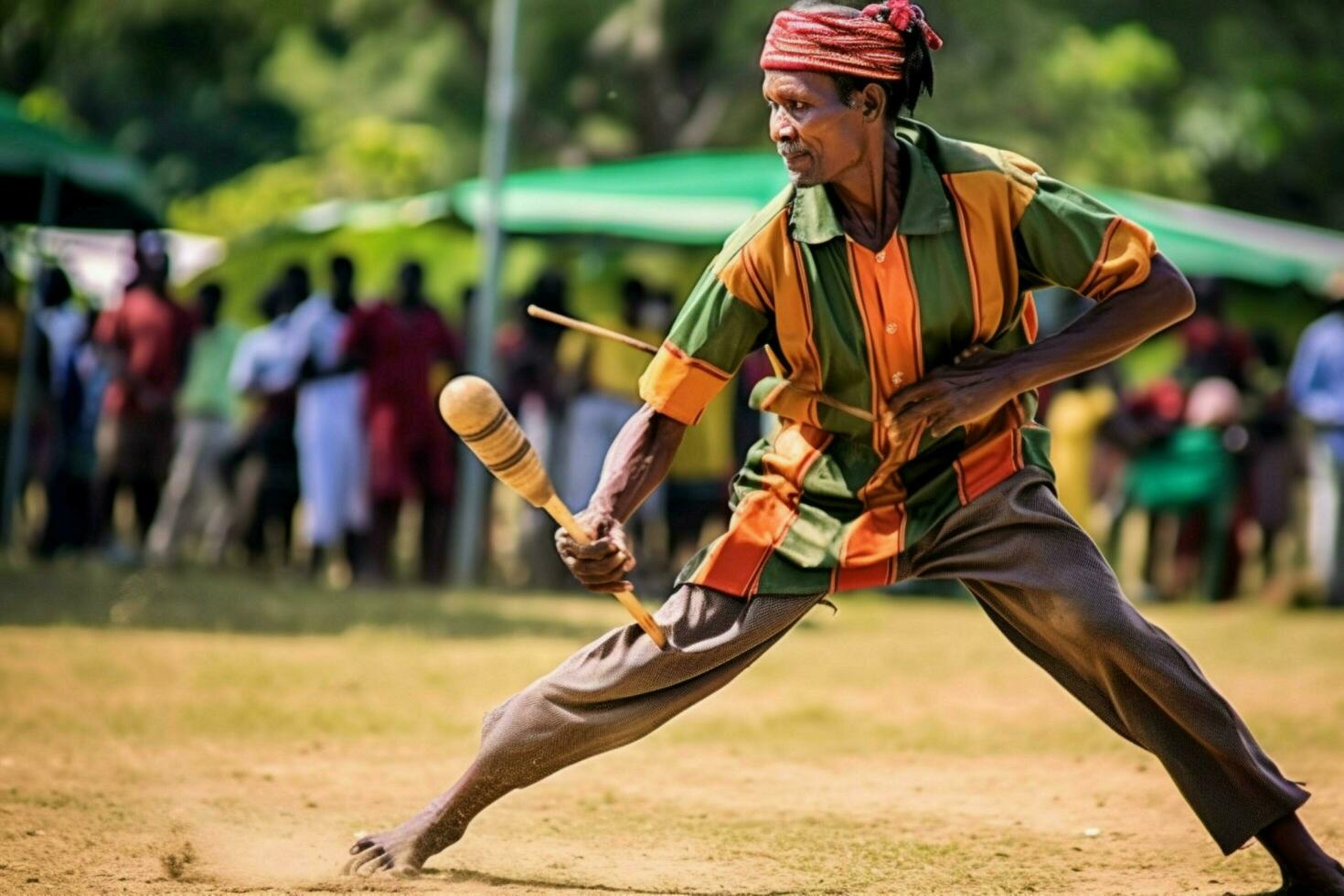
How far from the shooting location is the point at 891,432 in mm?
4980

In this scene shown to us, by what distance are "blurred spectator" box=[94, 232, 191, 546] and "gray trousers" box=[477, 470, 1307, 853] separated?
28.8 ft

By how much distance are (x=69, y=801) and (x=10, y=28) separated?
58.9ft

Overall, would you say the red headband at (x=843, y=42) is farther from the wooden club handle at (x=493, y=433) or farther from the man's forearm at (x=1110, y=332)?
the wooden club handle at (x=493, y=433)

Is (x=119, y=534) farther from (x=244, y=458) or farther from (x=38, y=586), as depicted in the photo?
(x=38, y=586)

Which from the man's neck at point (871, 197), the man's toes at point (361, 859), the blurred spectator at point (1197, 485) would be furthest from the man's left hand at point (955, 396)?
the blurred spectator at point (1197, 485)

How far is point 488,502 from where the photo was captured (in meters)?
14.2

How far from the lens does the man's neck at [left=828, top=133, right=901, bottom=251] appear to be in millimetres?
4961

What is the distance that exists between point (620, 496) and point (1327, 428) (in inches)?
359

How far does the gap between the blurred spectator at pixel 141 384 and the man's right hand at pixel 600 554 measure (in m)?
8.95

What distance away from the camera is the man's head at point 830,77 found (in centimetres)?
486

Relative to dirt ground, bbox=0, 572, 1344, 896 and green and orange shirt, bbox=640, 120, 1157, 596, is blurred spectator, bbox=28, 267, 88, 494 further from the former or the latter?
green and orange shirt, bbox=640, 120, 1157, 596

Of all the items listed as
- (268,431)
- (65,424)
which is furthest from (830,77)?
(65,424)

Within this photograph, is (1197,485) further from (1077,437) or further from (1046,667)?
(1046,667)

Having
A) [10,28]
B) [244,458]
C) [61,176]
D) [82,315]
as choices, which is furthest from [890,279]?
[10,28]
